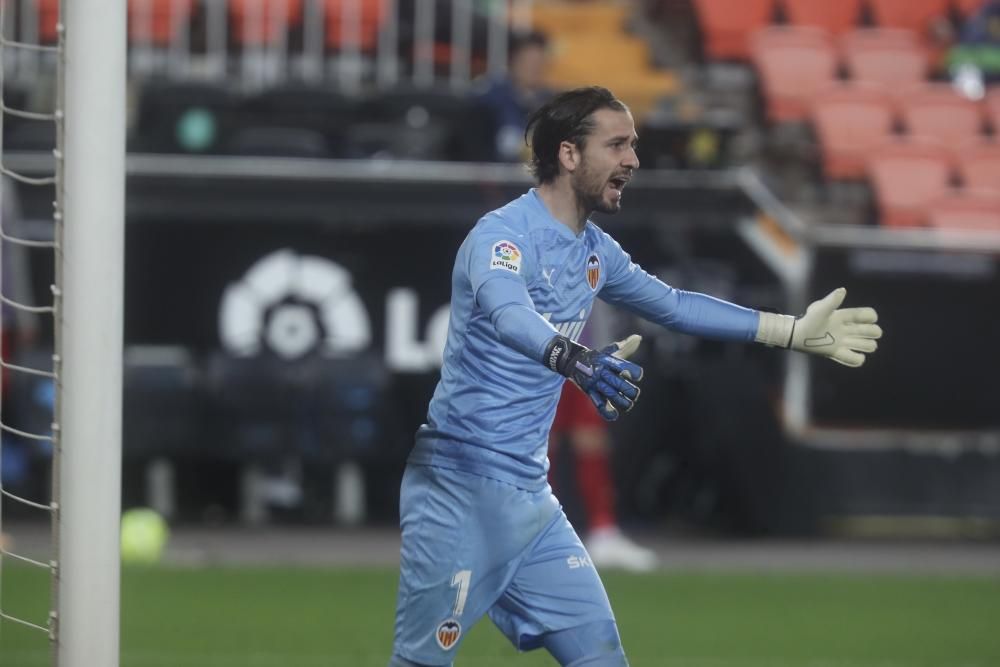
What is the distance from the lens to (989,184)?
12.2m

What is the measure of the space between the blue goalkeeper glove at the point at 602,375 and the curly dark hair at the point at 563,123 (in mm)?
745

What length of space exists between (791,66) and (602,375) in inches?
398

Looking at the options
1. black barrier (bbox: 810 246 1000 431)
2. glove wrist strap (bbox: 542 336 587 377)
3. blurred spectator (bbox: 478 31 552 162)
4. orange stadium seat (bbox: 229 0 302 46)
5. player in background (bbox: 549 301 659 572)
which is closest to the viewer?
glove wrist strap (bbox: 542 336 587 377)

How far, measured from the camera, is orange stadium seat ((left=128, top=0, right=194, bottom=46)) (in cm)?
1265

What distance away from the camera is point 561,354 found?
390 cm

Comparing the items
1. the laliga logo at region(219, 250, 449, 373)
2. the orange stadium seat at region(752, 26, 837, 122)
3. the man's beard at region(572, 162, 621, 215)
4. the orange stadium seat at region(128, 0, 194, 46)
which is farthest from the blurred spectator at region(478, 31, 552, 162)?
the man's beard at region(572, 162, 621, 215)

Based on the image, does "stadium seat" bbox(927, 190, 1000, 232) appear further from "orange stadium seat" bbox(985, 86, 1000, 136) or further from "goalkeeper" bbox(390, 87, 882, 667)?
"goalkeeper" bbox(390, 87, 882, 667)

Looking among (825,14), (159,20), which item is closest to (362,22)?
(159,20)

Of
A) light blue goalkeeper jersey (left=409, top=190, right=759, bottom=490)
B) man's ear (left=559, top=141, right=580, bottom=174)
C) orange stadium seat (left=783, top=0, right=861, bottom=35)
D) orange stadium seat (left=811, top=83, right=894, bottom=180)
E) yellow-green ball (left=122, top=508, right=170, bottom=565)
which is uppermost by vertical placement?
orange stadium seat (left=783, top=0, right=861, bottom=35)

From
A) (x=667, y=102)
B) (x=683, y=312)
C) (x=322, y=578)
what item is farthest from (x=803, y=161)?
(x=683, y=312)

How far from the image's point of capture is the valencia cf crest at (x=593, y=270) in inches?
177

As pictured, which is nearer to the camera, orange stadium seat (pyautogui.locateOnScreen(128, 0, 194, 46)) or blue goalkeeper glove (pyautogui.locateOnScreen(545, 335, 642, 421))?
blue goalkeeper glove (pyautogui.locateOnScreen(545, 335, 642, 421))

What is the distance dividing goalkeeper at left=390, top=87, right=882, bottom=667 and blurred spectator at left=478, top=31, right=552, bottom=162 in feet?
21.0

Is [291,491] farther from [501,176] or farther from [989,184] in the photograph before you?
[989,184]
